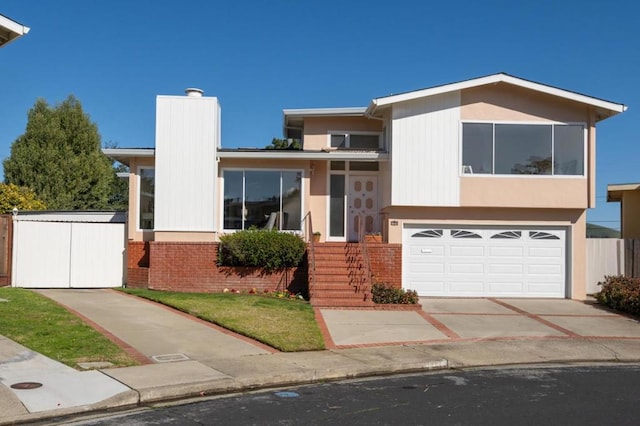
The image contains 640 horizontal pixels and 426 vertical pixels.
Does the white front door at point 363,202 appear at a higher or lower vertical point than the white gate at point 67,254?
higher

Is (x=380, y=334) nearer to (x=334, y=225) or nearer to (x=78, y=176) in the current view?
(x=334, y=225)

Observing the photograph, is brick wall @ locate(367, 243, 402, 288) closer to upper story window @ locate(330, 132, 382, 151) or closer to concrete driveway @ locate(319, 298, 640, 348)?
concrete driveway @ locate(319, 298, 640, 348)

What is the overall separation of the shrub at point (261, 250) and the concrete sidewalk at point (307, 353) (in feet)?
9.78

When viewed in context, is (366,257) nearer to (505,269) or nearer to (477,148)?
(505,269)

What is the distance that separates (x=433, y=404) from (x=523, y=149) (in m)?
13.2

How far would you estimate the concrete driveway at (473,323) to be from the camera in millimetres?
13070

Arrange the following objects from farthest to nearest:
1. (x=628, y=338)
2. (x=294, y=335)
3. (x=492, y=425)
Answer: (x=628, y=338), (x=294, y=335), (x=492, y=425)

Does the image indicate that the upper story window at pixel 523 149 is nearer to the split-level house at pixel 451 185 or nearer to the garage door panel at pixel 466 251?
the split-level house at pixel 451 185

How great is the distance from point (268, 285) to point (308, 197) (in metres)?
3.35

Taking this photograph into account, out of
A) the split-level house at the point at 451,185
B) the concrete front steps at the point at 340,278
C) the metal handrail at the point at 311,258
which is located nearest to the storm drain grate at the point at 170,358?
the concrete front steps at the point at 340,278

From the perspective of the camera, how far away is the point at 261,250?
18.2 m

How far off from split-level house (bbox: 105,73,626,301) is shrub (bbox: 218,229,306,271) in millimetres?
1103

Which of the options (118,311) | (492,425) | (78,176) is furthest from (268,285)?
(78,176)

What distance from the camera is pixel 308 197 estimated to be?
66.5ft
